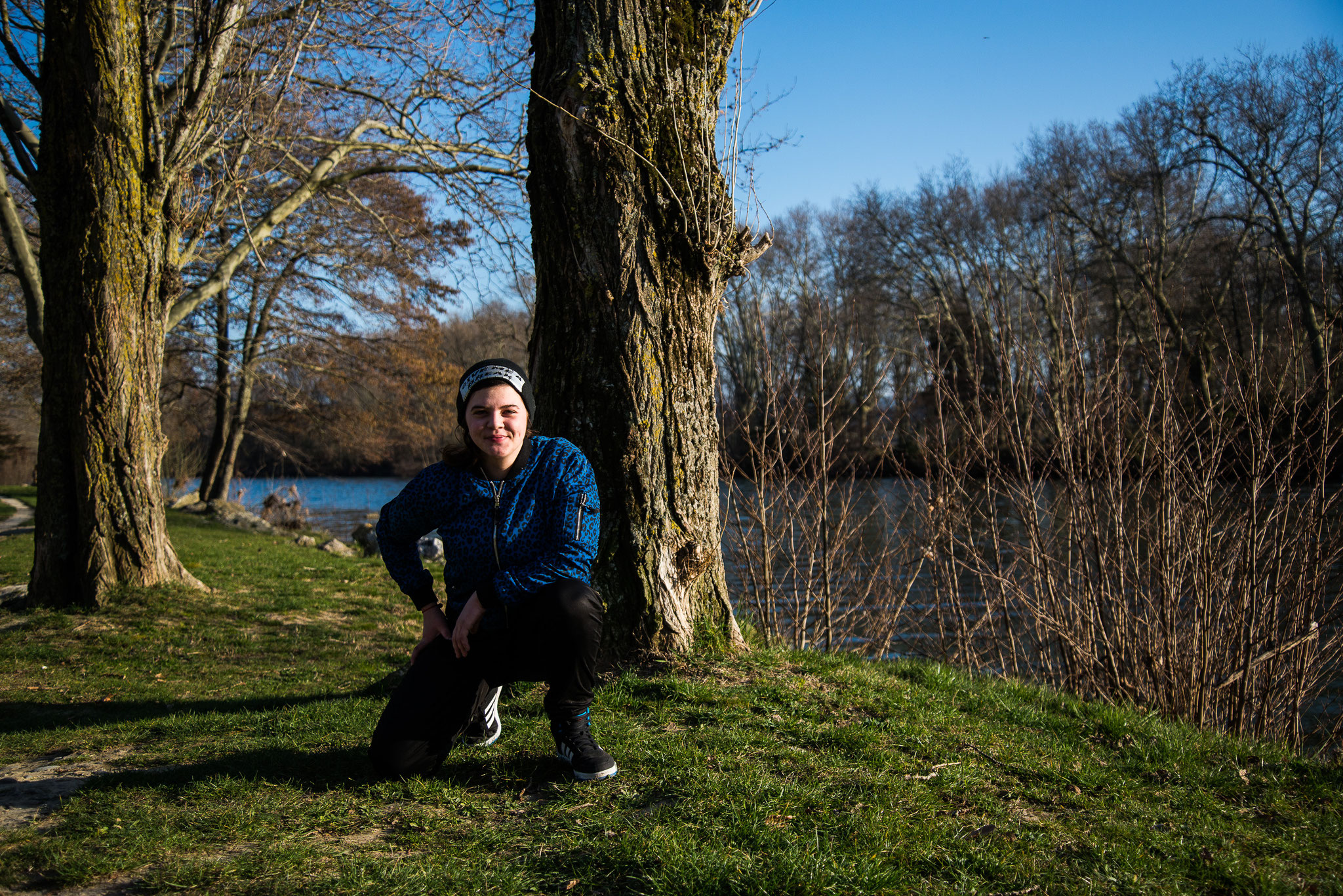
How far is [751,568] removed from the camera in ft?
22.0

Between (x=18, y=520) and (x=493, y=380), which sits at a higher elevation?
(x=493, y=380)

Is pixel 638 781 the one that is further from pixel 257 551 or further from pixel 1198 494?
pixel 257 551

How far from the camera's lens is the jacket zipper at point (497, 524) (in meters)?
3.10

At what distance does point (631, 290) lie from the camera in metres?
4.14

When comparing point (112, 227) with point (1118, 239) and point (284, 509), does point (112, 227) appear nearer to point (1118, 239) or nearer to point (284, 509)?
point (284, 509)

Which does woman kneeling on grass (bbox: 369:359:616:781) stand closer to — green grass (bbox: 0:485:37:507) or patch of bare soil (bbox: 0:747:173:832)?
patch of bare soil (bbox: 0:747:173:832)

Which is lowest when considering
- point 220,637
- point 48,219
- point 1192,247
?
point 220,637

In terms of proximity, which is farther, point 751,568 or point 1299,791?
point 751,568

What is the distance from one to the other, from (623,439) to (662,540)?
55 centimetres

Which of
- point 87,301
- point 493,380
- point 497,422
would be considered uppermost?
point 87,301

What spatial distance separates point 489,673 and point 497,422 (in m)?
0.96

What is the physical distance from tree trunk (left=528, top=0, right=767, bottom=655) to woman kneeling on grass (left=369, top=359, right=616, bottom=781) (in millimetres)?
930

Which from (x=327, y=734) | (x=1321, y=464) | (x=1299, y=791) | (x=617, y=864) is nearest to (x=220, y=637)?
(x=327, y=734)

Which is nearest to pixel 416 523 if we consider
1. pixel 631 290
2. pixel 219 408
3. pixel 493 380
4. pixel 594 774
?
pixel 493 380
